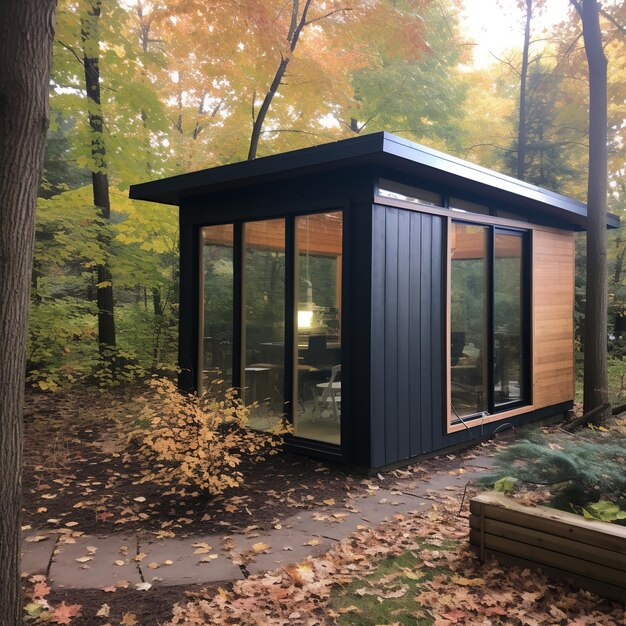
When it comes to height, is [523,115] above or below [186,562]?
above

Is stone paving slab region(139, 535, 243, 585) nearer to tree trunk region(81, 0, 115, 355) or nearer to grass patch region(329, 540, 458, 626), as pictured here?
grass patch region(329, 540, 458, 626)

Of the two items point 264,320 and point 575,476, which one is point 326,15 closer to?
point 264,320

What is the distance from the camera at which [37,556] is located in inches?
134

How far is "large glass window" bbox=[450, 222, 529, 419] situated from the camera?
611cm

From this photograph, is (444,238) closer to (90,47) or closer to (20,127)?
(20,127)

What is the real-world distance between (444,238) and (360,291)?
129 cm

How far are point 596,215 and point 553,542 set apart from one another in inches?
195

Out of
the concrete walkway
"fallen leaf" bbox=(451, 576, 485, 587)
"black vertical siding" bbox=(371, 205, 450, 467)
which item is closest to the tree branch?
"black vertical siding" bbox=(371, 205, 450, 467)

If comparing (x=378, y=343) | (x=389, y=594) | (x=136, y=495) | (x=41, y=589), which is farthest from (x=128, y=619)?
(x=378, y=343)

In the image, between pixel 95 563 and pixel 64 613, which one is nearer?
pixel 64 613

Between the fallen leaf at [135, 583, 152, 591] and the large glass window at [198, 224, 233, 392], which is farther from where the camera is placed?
the large glass window at [198, 224, 233, 392]

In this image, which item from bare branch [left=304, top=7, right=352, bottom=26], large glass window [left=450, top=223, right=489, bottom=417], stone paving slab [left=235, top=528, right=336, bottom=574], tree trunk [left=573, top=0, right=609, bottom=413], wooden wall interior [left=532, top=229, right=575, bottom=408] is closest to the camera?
stone paving slab [left=235, top=528, right=336, bottom=574]

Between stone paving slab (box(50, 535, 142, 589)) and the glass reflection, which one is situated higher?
the glass reflection

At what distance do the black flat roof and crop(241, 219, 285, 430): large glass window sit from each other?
1.97ft
